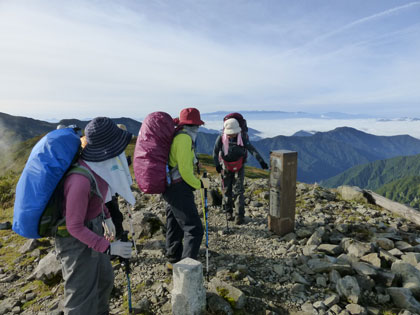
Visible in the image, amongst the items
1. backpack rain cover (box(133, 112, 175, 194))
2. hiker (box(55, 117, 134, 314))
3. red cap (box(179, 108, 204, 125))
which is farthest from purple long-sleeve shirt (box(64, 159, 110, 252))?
red cap (box(179, 108, 204, 125))

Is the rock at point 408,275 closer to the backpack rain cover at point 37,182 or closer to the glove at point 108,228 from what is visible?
the glove at point 108,228

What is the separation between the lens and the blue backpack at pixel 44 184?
2865mm

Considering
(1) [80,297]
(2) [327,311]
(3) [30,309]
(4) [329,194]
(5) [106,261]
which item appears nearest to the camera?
(1) [80,297]

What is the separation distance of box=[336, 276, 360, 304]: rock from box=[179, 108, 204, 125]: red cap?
166 inches

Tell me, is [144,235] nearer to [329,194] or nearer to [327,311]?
[327,311]

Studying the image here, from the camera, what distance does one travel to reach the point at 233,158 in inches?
319

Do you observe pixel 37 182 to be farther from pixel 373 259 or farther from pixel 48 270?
pixel 373 259

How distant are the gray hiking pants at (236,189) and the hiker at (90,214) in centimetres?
524

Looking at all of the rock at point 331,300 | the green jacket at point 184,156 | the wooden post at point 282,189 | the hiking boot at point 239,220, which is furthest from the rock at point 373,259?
the green jacket at point 184,156

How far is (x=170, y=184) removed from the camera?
5.02 meters

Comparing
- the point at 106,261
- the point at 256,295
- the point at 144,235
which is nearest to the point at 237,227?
the point at 144,235

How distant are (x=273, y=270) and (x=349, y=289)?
1.55 m

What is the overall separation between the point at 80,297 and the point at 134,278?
251cm

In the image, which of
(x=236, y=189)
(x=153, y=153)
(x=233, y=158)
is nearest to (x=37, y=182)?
(x=153, y=153)
